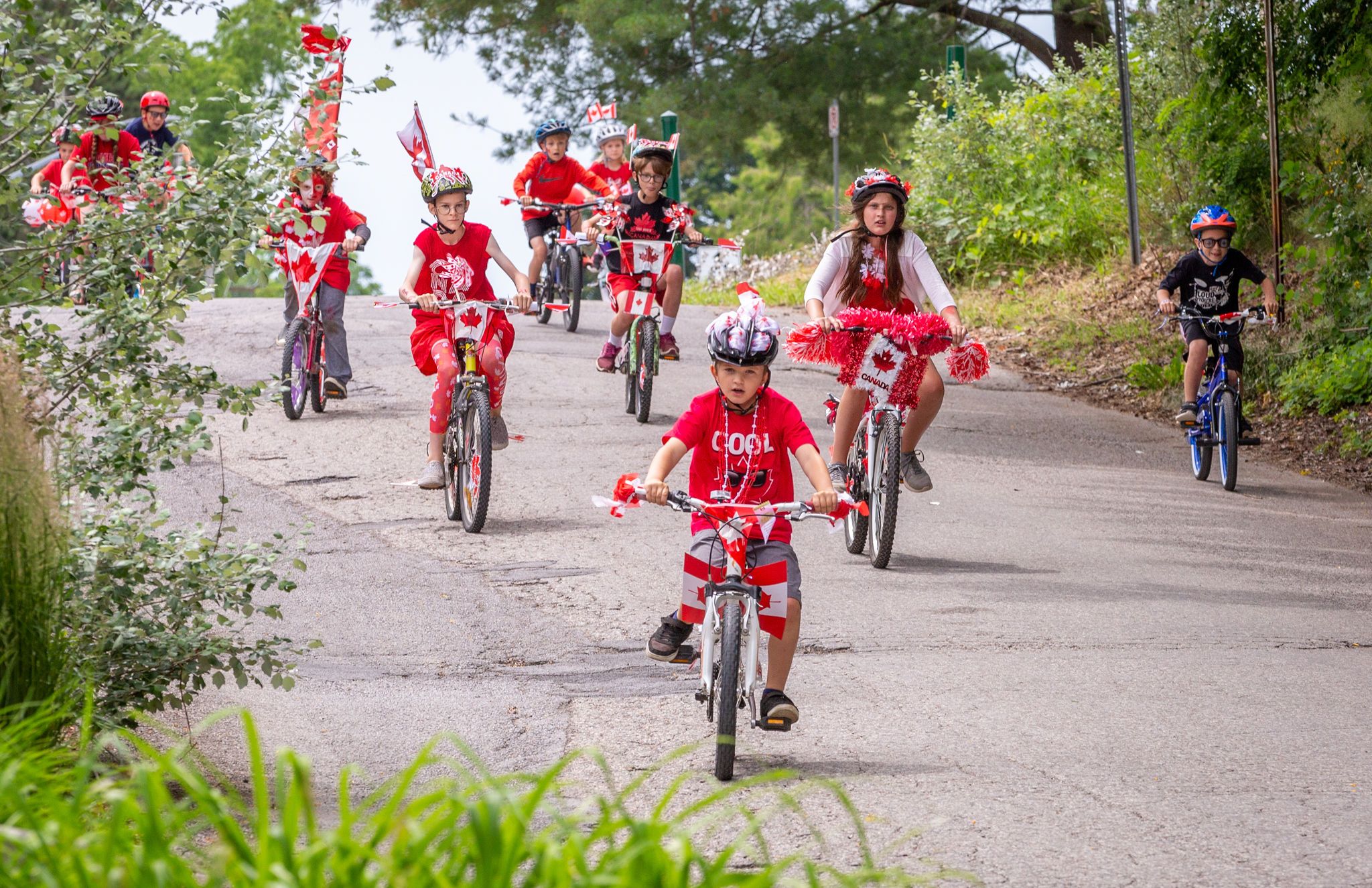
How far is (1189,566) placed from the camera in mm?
9578

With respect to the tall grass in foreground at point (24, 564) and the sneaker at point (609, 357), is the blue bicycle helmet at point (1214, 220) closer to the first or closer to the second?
the sneaker at point (609, 357)

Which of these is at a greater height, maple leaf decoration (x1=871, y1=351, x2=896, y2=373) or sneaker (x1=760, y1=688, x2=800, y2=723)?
maple leaf decoration (x1=871, y1=351, x2=896, y2=373)

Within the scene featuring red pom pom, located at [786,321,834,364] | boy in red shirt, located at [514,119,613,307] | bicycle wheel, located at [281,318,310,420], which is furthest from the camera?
boy in red shirt, located at [514,119,613,307]

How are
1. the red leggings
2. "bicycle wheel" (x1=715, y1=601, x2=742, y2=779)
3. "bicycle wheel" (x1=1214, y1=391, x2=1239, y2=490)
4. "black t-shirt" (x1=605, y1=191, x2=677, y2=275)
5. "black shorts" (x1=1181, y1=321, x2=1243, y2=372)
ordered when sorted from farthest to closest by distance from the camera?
1. "black t-shirt" (x1=605, y1=191, x2=677, y2=275)
2. "black shorts" (x1=1181, y1=321, x2=1243, y2=372)
3. "bicycle wheel" (x1=1214, y1=391, x2=1239, y2=490)
4. the red leggings
5. "bicycle wheel" (x1=715, y1=601, x2=742, y2=779)

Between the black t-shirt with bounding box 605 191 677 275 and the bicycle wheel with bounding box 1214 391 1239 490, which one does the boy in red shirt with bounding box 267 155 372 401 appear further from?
the bicycle wheel with bounding box 1214 391 1239 490

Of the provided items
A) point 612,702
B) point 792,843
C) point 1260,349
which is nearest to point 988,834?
point 792,843

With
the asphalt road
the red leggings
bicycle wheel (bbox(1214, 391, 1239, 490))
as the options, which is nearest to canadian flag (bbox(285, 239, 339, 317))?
the asphalt road

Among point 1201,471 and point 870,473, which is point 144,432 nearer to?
point 870,473

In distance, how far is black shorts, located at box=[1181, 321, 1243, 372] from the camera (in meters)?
12.5

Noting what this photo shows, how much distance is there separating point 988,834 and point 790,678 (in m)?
2.05

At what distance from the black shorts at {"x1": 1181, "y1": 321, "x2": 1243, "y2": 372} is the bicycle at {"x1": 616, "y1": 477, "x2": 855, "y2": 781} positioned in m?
7.51

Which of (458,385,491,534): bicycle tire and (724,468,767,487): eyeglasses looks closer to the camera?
(724,468,767,487): eyeglasses

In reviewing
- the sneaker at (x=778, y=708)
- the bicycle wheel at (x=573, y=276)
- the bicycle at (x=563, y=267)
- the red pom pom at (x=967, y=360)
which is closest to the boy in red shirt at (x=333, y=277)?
the bicycle at (x=563, y=267)

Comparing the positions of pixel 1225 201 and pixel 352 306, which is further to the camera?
pixel 352 306
